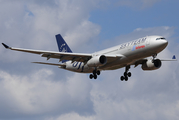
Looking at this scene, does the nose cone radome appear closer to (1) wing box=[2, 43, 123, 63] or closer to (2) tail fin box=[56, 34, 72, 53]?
(1) wing box=[2, 43, 123, 63]

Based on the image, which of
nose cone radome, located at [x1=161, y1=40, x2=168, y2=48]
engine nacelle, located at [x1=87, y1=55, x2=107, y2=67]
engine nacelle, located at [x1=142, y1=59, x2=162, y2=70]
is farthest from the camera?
engine nacelle, located at [x1=142, y1=59, x2=162, y2=70]

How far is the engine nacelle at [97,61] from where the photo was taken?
40941 mm

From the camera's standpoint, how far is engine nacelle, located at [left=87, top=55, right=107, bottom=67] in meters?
40.9

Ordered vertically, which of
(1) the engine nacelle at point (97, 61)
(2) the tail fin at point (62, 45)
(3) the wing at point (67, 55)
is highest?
(2) the tail fin at point (62, 45)

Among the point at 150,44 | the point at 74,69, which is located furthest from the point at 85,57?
the point at 150,44

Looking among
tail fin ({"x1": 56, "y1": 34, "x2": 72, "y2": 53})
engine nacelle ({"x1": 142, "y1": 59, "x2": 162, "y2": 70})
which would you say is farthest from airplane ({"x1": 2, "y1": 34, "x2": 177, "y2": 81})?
tail fin ({"x1": 56, "y1": 34, "x2": 72, "y2": 53})

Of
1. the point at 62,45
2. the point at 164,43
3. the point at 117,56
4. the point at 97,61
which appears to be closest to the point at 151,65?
the point at 117,56

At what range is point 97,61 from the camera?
40.9 meters

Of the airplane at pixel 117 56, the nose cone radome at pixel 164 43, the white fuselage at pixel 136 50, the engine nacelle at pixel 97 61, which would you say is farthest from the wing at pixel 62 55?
the nose cone radome at pixel 164 43

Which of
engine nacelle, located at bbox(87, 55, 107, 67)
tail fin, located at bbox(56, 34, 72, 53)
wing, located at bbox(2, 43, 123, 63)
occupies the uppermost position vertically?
tail fin, located at bbox(56, 34, 72, 53)

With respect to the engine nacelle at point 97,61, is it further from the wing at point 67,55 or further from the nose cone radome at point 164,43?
the nose cone radome at point 164,43

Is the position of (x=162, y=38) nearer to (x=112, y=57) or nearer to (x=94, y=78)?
(x=112, y=57)

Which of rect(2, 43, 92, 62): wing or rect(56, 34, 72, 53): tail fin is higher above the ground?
rect(56, 34, 72, 53): tail fin

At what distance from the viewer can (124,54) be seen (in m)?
40.7
